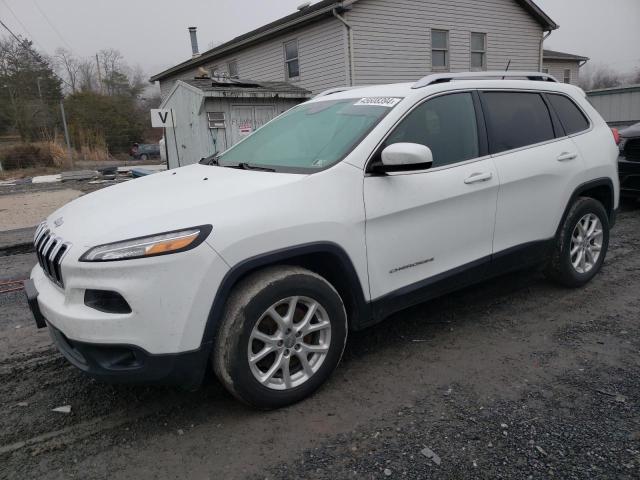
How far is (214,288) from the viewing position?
2.48 meters

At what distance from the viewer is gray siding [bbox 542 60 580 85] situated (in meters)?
29.5

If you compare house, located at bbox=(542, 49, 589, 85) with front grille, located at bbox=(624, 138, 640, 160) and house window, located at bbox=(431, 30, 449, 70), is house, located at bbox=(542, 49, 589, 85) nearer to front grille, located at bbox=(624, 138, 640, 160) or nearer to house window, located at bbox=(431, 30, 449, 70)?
house window, located at bbox=(431, 30, 449, 70)

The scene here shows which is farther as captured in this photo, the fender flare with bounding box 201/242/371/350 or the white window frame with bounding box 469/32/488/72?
the white window frame with bounding box 469/32/488/72

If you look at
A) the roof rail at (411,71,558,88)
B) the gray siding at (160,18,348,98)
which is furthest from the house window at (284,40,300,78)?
the roof rail at (411,71,558,88)

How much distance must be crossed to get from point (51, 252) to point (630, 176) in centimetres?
771

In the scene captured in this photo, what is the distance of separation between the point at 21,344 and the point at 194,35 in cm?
2684

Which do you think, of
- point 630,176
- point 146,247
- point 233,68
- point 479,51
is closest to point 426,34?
point 479,51

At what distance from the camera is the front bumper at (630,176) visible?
7.36m

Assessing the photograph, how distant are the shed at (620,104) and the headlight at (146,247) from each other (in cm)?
2611

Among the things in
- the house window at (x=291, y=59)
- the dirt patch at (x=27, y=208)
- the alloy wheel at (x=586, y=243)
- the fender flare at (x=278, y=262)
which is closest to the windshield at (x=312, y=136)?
the fender flare at (x=278, y=262)

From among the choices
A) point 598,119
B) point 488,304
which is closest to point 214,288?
point 488,304

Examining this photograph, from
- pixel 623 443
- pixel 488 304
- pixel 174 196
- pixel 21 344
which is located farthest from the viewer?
pixel 488 304

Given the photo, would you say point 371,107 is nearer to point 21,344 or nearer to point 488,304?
point 488,304

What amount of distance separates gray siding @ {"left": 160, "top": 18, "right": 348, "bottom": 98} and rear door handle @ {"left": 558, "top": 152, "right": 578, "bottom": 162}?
1253 centimetres
